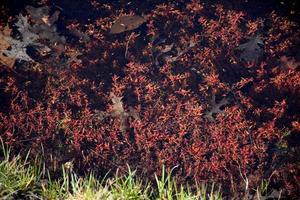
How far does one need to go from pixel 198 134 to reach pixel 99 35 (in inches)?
95.2

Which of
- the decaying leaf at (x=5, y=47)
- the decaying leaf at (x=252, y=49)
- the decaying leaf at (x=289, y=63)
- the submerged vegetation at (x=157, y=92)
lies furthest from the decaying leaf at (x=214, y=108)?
the decaying leaf at (x=5, y=47)

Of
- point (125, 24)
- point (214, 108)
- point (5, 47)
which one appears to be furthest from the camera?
point (125, 24)

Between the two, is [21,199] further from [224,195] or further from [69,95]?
[224,195]

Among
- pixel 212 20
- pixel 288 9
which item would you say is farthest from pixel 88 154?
pixel 288 9

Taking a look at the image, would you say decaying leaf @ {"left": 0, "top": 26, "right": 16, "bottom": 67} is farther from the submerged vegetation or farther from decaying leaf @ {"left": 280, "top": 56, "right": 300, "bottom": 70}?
decaying leaf @ {"left": 280, "top": 56, "right": 300, "bottom": 70}

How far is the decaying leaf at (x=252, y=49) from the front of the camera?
5.44m

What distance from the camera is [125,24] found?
5.43 metres

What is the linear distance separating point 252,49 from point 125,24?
2.30 m

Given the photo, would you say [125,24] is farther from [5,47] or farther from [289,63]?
[289,63]

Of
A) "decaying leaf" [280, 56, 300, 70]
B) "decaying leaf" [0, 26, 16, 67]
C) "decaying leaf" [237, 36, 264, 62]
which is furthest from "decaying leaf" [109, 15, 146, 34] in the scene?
"decaying leaf" [280, 56, 300, 70]

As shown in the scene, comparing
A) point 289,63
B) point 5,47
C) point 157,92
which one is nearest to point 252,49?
point 289,63

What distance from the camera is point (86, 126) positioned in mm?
5086

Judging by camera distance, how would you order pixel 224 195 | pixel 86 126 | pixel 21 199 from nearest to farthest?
1. pixel 21 199
2. pixel 224 195
3. pixel 86 126

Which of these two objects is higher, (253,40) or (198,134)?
(253,40)
